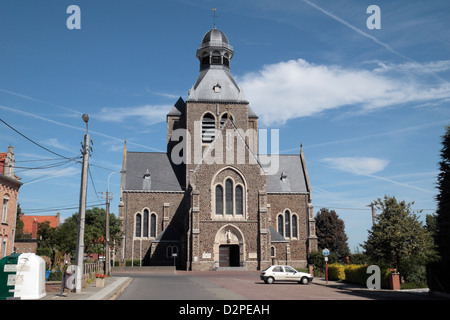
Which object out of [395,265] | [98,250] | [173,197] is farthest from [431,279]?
[173,197]

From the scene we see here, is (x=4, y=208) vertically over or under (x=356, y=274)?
over

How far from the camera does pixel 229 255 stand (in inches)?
1770

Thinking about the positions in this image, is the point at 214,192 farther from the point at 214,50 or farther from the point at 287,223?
the point at 214,50

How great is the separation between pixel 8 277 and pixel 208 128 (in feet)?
130

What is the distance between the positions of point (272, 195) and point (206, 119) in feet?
41.8

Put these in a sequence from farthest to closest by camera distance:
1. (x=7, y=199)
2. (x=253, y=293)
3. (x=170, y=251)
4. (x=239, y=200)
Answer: (x=170, y=251), (x=239, y=200), (x=7, y=199), (x=253, y=293)

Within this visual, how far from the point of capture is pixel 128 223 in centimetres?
5103

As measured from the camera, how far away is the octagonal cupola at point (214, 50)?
185 ft

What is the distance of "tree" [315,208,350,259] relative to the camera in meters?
71.1

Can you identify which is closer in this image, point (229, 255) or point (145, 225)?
point (229, 255)

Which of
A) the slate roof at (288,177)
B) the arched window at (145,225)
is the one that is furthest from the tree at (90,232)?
the slate roof at (288,177)

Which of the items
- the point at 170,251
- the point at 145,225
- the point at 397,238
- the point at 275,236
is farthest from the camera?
the point at 145,225

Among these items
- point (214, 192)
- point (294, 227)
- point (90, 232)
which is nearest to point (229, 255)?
point (214, 192)
